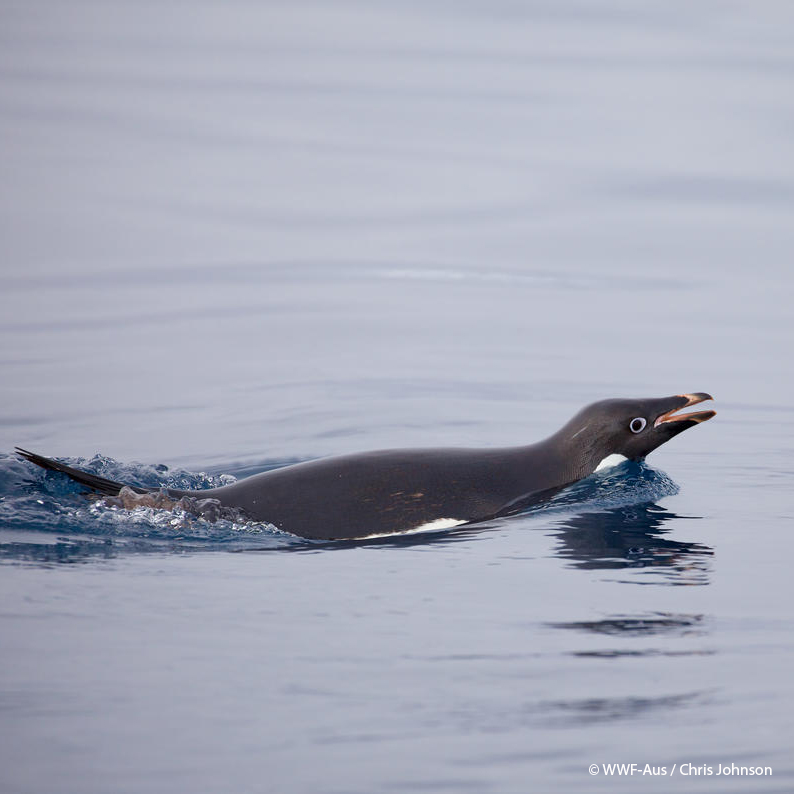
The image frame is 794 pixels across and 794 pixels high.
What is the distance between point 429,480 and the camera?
10.1 metres

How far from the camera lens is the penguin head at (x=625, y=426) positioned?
1086 centimetres

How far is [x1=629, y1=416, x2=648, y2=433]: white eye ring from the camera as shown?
35.9 ft

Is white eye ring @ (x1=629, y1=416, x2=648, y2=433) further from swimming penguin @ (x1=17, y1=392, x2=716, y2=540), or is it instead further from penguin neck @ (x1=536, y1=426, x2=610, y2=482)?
penguin neck @ (x1=536, y1=426, x2=610, y2=482)

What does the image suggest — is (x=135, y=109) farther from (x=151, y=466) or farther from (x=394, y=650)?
(x=394, y=650)

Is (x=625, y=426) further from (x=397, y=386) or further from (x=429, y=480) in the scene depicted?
(x=397, y=386)

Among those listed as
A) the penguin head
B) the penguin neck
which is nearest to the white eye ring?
the penguin head

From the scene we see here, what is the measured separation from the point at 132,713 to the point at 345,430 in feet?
24.8

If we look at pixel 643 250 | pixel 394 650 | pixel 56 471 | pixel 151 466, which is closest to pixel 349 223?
pixel 643 250

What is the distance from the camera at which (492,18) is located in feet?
139

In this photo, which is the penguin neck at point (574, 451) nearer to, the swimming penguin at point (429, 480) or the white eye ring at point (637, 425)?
the swimming penguin at point (429, 480)

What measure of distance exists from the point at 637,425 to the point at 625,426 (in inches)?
3.2

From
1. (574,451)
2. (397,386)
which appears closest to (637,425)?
(574,451)

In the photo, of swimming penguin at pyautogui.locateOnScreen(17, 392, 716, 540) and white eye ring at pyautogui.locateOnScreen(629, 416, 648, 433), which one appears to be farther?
white eye ring at pyautogui.locateOnScreen(629, 416, 648, 433)

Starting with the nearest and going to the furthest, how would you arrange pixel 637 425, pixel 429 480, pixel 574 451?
pixel 429 480 → pixel 574 451 → pixel 637 425
